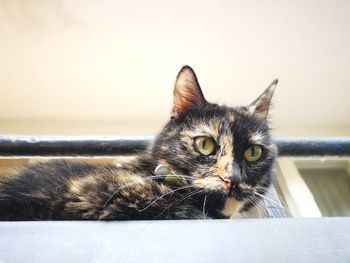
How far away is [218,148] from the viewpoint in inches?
25.7

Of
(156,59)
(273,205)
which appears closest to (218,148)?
(273,205)

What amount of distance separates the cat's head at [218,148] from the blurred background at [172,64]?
663mm

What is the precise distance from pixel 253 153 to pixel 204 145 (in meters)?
0.11

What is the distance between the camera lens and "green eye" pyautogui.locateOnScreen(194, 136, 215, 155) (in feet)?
2.16

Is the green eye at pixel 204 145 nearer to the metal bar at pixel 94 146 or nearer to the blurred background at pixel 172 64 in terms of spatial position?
the metal bar at pixel 94 146

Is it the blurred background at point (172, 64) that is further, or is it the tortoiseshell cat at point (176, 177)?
the blurred background at point (172, 64)

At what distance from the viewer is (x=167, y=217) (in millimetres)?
509

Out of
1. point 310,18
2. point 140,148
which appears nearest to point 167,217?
point 140,148

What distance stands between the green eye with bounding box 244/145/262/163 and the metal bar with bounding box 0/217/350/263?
31 centimetres

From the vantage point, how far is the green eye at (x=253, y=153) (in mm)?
689

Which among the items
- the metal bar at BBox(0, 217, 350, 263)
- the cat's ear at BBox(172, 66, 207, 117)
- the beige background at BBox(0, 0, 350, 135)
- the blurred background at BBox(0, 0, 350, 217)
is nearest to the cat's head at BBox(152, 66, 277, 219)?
the cat's ear at BBox(172, 66, 207, 117)

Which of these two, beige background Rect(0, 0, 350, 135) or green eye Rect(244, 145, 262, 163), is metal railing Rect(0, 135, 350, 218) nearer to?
green eye Rect(244, 145, 262, 163)

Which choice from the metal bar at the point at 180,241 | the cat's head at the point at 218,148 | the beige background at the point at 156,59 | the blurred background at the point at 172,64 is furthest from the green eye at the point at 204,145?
the beige background at the point at 156,59

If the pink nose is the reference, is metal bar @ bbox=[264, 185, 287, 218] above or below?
below
